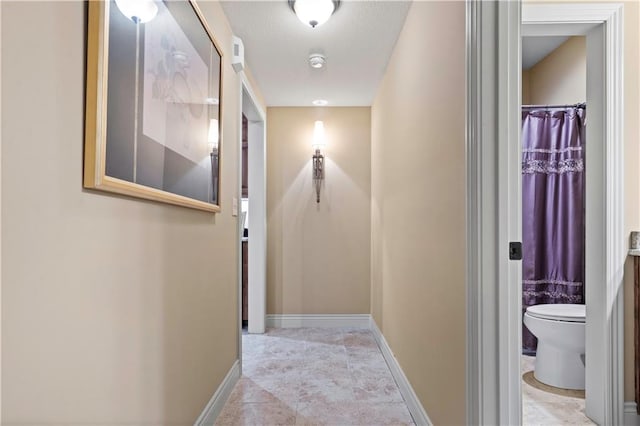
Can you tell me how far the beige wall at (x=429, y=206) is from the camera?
1468 mm

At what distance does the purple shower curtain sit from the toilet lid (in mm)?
409

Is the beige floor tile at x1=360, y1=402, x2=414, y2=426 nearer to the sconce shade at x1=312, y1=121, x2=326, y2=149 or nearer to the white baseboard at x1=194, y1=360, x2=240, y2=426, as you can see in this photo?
the white baseboard at x1=194, y1=360, x2=240, y2=426

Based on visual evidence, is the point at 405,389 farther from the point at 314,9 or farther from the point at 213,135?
the point at 314,9

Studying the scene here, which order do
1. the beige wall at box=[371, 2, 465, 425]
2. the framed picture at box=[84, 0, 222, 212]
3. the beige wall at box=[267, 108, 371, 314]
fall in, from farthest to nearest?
the beige wall at box=[267, 108, 371, 314]
the beige wall at box=[371, 2, 465, 425]
the framed picture at box=[84, 0, 222, 212]

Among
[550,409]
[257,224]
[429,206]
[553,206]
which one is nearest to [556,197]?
[553,206]

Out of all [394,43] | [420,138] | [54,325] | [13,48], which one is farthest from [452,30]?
[54,325]

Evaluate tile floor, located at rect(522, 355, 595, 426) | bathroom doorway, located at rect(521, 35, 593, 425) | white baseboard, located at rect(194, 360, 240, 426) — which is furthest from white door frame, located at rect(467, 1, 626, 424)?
bathroom doorway, located at rect(521, 35, 593, 425)

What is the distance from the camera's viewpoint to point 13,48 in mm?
707

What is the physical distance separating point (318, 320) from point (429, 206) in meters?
2.47

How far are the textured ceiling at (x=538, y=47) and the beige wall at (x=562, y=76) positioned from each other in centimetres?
4

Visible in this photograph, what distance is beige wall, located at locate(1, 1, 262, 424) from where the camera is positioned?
712 mm

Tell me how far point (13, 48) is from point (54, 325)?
1.74ft

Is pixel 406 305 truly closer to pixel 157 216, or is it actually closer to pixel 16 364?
pixel 157 216

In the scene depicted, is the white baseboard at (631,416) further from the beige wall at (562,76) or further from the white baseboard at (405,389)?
the beige wall at (562,76)
